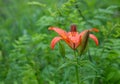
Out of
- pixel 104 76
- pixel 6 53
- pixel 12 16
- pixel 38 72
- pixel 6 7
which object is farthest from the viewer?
pixel 6 7

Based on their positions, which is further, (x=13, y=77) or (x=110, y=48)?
(x=13, y=77)

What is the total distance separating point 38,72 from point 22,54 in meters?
0.24

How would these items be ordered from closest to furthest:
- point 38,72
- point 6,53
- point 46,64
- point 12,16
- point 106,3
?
point 38,72, point 46,64, point 6,53, point 106,3, point 12,16

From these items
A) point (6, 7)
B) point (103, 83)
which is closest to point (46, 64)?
point (103, 83)

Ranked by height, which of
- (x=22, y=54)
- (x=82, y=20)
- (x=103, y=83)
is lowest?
(x=103, y=83)

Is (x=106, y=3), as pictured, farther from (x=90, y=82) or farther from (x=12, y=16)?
(x=90, y=82)

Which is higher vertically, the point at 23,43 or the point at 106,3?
the point at 106,3

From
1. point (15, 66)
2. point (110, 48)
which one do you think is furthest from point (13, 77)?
point (110, 48)

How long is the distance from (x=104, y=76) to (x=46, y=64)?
664mm

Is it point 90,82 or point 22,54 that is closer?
point 90,82

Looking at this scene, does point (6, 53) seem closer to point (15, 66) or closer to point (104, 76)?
point (15, 66)

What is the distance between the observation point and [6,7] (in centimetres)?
468

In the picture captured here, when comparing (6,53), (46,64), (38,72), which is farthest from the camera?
(6,53)

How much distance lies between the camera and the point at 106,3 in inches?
152
